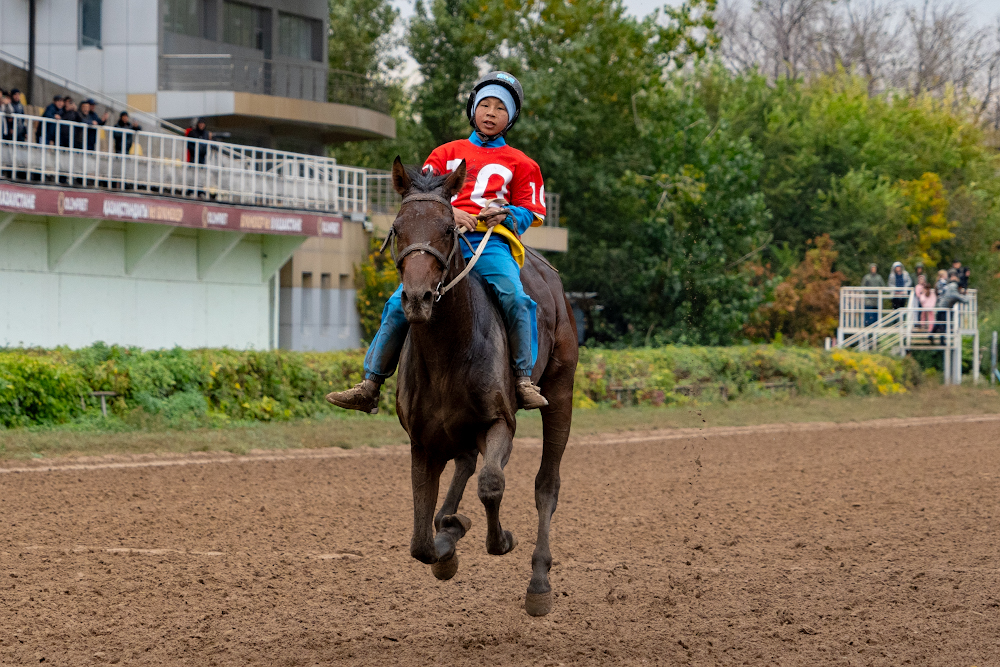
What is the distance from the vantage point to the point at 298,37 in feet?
107

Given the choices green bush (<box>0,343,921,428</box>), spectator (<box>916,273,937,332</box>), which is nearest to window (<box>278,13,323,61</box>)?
green bush (<box>0,343,921,428</box>)

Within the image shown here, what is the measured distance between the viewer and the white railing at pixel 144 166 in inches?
744

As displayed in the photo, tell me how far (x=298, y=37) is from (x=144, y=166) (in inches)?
515

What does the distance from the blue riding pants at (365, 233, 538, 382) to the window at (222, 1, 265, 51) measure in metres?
25.4

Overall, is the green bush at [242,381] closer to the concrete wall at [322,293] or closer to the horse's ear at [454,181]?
the concrete wall at [322,293]

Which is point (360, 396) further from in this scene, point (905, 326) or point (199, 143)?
point (905, 326)

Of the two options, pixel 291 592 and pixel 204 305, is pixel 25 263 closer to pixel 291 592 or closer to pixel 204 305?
pixel 204 305

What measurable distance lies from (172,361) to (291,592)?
9.60 m

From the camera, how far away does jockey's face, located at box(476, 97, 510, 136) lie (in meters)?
7.18

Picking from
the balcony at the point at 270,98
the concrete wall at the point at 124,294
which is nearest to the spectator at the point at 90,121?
the concrete wall at the point at 124,294

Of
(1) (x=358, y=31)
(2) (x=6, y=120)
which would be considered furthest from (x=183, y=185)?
(1) (x=358, y=31)

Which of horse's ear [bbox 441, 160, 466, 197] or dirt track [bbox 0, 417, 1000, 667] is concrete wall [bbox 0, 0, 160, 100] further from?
horse's ear [bbox 441, 160, 466, 197]

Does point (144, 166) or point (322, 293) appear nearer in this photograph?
point (144, 166)

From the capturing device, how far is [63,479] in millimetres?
12359
